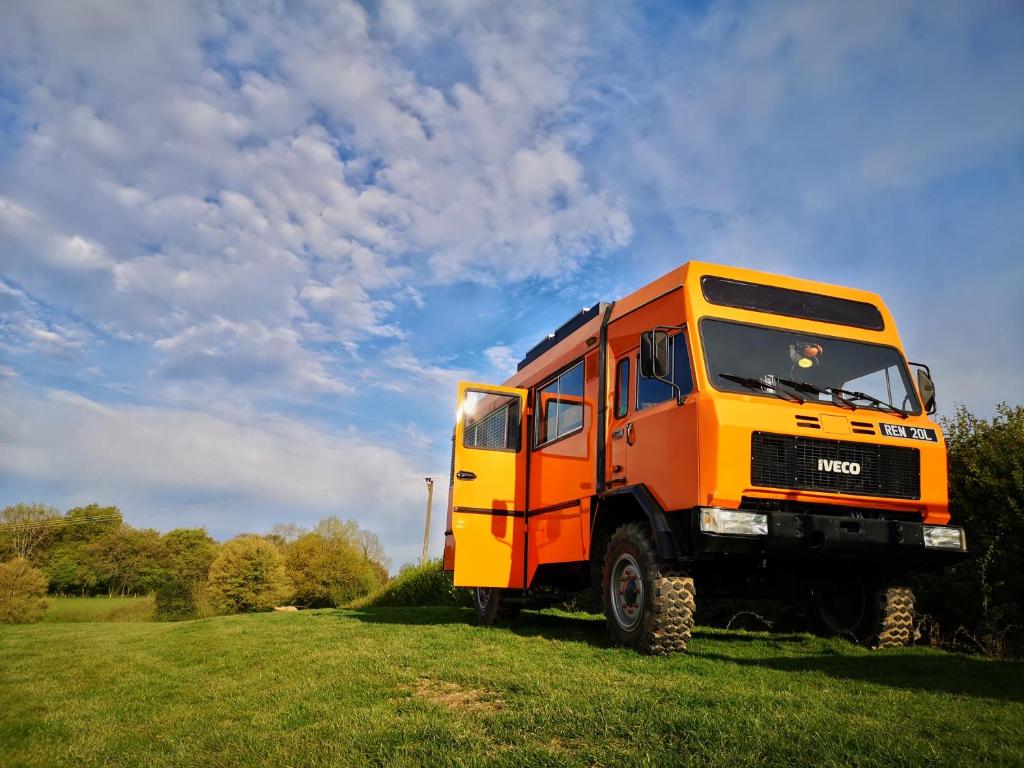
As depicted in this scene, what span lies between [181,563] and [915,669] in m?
60.2

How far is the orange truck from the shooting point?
633 cm

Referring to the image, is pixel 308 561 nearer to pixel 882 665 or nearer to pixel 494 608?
pixel 494 608

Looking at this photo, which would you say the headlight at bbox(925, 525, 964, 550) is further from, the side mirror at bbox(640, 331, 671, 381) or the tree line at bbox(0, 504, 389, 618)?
the tree line at bbox(0, 504, 389, 618)

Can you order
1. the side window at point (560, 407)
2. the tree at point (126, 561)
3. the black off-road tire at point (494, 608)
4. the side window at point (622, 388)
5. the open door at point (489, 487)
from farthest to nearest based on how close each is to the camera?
the tree at point (126, 561) → the black off-road tire at point (494, 608) → the open door at point (489, 487) → the side window at point (560, 407) → the side window at point (622, 388)

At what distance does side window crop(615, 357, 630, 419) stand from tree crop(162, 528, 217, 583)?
53277 millimetres

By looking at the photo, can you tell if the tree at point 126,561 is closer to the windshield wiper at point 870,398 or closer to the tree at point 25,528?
the tree at point 25,528

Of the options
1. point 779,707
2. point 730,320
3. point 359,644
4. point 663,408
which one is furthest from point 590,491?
point 779,707

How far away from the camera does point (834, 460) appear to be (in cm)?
655

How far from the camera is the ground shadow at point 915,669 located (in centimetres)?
504

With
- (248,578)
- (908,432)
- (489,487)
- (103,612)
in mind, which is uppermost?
(908,432)

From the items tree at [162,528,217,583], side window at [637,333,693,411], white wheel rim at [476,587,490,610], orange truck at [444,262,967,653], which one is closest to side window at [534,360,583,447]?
orange truck at [444,262,967,653]

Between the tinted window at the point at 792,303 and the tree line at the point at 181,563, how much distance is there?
32.2 metres

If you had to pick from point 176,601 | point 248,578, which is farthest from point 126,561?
point 248,578

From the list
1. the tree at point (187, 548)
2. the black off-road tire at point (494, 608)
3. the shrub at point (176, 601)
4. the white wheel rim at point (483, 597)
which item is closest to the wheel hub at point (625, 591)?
the black off-road tire at point (494, 608)
